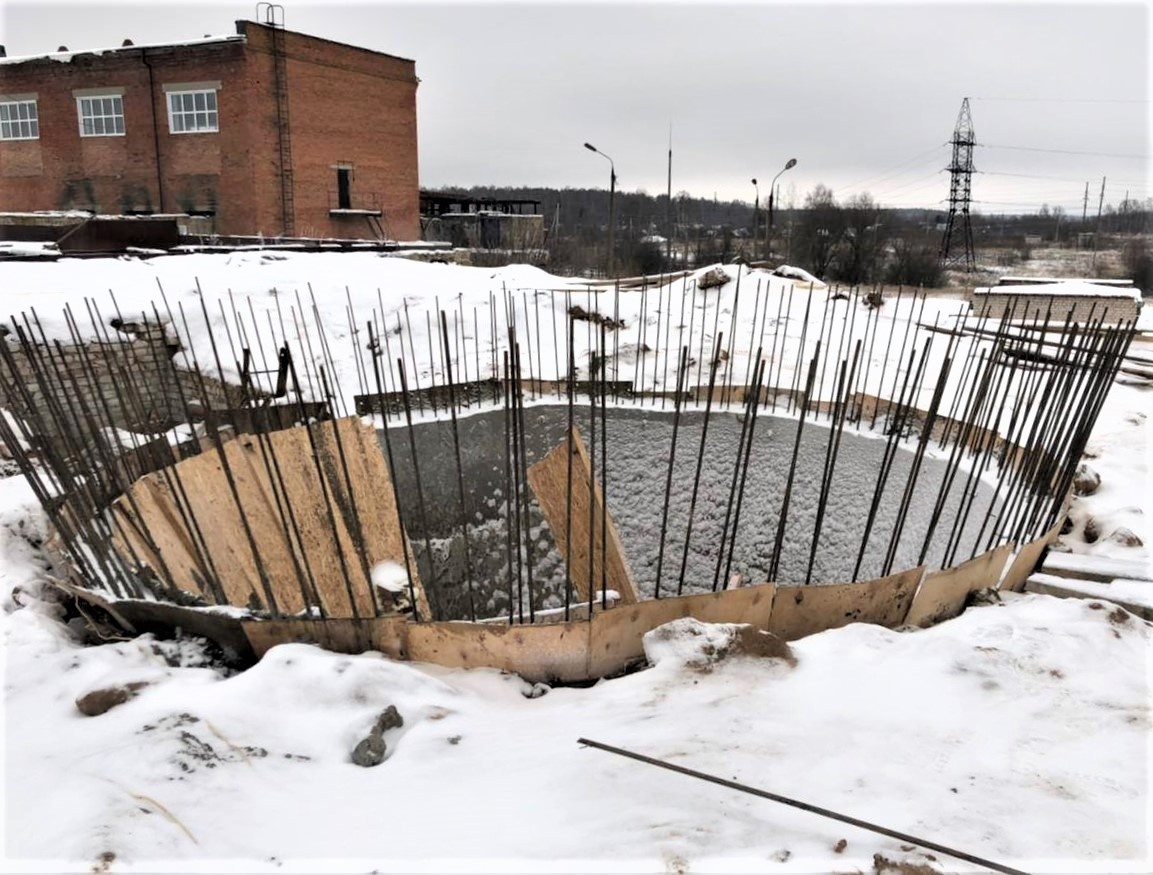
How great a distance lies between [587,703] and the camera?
7.51 ft

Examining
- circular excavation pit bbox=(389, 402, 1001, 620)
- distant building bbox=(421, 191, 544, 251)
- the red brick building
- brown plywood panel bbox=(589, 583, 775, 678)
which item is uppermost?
the red brick building

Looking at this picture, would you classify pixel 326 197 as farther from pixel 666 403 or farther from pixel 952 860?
pixel 952 860

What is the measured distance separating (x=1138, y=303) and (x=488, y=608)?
9.73 m

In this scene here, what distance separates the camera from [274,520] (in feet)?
13.2

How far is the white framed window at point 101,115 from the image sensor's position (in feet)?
58.8

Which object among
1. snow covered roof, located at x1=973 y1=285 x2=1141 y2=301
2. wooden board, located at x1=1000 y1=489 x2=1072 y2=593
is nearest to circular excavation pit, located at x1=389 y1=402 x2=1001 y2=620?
wooden board, located at x1=1000 y1=489 x2=1072 y2=593

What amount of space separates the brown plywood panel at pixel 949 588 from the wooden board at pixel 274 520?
214cm

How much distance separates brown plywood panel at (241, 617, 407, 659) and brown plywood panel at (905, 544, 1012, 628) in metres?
1.96

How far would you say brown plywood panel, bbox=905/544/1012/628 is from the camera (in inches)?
111

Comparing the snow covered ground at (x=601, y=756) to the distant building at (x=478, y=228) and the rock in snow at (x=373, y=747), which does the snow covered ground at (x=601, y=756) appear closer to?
the rock in snow at (x=373, y=747)

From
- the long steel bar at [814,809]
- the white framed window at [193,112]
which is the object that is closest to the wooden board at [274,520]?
the long steel bar at [814,809]

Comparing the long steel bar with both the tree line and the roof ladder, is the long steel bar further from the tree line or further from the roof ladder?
the roof ladder

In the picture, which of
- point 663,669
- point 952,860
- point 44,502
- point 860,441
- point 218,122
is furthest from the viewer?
point 218,122

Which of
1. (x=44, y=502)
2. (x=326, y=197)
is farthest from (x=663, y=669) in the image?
(x=326, y=197)
